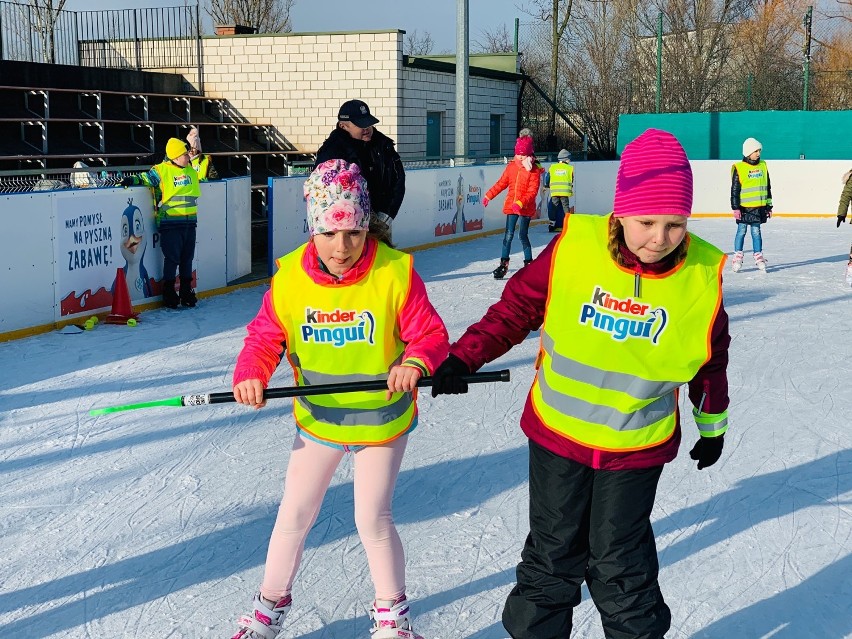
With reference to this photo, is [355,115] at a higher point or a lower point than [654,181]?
higher

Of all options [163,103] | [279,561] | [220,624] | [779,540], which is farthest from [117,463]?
[163,103]

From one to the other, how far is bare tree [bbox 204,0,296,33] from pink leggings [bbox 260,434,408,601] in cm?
2694

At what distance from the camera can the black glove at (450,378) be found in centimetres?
243

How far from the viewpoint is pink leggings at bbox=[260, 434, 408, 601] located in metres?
2.69

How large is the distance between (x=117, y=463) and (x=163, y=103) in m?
13.8

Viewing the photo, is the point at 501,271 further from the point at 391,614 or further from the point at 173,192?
the point at 391,614

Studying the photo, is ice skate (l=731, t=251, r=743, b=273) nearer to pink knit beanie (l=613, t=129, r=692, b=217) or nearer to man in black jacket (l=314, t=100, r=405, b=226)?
man in black jacket (l=314, t=100, r=405, b=226)

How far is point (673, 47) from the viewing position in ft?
88.6

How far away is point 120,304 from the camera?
7930 millimetres

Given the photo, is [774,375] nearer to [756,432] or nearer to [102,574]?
[756,432]

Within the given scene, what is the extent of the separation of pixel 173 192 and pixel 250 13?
21.3 meters

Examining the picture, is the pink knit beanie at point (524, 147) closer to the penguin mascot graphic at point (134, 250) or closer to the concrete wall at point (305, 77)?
the penguin mascot graphic at point (134, 250)

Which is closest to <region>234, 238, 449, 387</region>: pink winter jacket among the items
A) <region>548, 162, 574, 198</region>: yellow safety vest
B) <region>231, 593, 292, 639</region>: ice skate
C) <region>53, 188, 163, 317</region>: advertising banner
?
<region>231, 593, 292, 639</region>: ice skate

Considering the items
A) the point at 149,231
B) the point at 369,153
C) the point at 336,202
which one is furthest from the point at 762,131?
the point at 336,202
